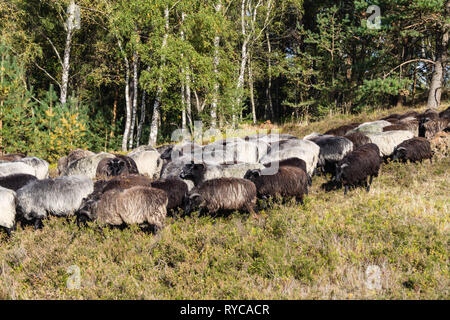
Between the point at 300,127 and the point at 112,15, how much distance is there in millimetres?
14185

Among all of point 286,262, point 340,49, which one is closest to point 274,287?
point 286,262

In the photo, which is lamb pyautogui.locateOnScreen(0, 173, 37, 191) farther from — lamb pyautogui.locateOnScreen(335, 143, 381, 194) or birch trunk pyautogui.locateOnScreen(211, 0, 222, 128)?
birch trunk pyautogui.locateOnScreen(211, 0, 222, 128)

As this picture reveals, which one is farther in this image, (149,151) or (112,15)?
(112,15)

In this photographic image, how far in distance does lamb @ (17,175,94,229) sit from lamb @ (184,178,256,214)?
8.76 ft

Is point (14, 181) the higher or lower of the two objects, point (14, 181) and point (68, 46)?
the lower

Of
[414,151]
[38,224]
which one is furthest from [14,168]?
[414,151]

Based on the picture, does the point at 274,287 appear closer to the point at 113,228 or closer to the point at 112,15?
the point at 113,228

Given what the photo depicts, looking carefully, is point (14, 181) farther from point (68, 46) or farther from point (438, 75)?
point (438, 75)

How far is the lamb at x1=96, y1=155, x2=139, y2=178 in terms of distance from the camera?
987cm

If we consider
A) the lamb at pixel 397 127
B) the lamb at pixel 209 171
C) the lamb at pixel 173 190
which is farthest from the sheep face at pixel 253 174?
the lamb at pixel 397 127

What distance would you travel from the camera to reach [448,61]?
18562mm

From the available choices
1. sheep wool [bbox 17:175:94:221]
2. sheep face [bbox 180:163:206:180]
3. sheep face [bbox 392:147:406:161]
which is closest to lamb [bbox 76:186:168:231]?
sheep wool [bbox 17:175:94:221]

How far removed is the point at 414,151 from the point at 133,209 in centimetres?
840

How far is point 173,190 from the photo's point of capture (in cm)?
699
